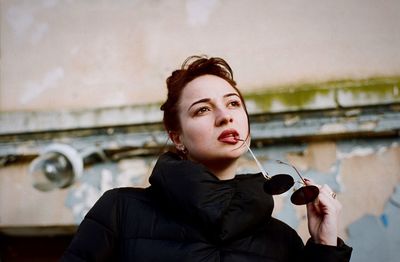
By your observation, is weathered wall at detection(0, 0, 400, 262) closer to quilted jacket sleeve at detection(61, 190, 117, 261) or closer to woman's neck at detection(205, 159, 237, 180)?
woman's neck at detection(205, 159, 237, 180)

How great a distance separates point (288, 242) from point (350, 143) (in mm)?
1173

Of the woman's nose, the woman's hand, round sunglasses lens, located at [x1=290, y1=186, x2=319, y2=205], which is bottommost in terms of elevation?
the woman's hand


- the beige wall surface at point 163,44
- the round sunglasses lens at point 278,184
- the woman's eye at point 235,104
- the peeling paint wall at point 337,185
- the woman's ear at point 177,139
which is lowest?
the peeling paint wall at point 337,185

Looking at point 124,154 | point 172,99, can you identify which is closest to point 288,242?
point 172,99

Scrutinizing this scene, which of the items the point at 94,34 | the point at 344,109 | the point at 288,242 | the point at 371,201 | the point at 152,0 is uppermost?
the point at 152,0

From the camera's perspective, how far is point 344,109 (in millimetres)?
2340

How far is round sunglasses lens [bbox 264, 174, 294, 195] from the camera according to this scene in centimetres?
120

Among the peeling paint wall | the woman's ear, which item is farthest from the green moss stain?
the woman's ear

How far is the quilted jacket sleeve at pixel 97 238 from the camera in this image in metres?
1.18

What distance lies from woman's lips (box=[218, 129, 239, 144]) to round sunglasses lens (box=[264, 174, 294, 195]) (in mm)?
172

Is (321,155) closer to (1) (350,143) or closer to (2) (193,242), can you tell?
(1) (350,143)

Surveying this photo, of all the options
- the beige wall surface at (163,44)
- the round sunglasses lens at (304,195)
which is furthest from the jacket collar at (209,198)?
the beige wall surface at (163,44)

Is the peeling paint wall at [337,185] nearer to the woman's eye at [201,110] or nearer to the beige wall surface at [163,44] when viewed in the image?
the beige wall surface at [163,44]

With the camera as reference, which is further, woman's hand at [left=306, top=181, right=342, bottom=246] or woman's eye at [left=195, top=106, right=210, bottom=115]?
woman's eye at [left=195, top=106, right=210, bottom=115]
